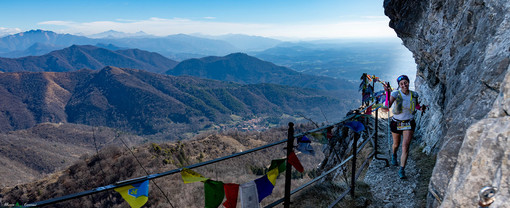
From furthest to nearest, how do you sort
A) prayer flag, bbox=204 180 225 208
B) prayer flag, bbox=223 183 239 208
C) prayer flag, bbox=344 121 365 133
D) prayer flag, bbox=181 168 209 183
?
1. prayer flag, bbox=344 121 365 133
2. prayer flag, bbox=223 183 239 208
3. prayer flag, bbox=204 180 225 208
4. prayer flag, bbox=181 168 209 183

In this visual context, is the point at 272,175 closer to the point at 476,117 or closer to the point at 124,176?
the point at 476,117

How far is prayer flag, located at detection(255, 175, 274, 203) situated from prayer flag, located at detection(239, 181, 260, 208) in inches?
3.8

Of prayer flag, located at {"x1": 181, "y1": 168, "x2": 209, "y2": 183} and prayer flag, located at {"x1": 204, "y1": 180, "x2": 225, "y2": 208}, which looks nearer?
prayer flag, located at {"x1": 181, "y1": 168, "x2": 209, "y2": 183}

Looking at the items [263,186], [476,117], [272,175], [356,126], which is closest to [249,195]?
[263,186]

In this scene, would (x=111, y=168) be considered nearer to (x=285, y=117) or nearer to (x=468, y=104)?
(x=468, y=104)

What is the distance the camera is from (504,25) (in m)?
3.20

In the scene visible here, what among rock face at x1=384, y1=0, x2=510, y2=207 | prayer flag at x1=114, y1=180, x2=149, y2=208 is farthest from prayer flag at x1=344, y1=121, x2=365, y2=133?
prayer flag at x1=114, y1=180, x2=149, y2=208

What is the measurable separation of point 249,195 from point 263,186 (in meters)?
0.26

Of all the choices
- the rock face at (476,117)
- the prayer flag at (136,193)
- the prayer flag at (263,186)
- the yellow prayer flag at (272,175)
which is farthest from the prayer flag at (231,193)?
the rock face at (476,117)

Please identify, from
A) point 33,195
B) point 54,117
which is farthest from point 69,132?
point 33,195

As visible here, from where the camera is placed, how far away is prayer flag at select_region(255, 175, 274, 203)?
143 inches

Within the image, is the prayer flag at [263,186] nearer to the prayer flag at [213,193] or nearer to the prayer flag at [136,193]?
the prayer flag at [213,193]

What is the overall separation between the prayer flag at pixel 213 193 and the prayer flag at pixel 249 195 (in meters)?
A: 0.30

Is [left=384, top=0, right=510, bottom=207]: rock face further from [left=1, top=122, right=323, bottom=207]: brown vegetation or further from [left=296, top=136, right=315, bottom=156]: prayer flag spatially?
[left=1, top=122, right=323, bottom=207]: brown vegetation
